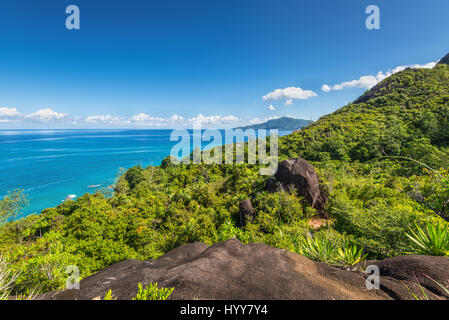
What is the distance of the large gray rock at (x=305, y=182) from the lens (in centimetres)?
1989

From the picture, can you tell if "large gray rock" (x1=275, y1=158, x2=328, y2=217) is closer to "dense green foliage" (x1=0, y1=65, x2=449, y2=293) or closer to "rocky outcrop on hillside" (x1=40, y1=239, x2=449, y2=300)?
"dense green foliage" (x1=0, y1=65, x2=449, y2=293)

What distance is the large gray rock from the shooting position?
19.9 meters

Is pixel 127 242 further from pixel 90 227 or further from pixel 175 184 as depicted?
pixel 175 184

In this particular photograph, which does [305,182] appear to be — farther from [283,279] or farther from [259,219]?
[283,279]

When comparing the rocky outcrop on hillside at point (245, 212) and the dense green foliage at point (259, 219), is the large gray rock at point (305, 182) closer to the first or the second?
the dense green foliage at point (259, 219)

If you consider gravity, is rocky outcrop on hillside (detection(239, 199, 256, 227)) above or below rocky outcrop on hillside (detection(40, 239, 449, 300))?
below

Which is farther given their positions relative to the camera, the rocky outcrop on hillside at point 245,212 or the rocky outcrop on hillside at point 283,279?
the rocky outcrop on hillside at point 245,212

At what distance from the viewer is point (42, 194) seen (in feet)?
187

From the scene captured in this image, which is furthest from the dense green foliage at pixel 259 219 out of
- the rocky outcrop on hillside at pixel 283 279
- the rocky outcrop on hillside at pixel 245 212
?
Answer: the rocky outcrop on hillside at pixel 283 279

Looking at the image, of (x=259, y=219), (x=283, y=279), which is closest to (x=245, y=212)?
(x=259, y=219)

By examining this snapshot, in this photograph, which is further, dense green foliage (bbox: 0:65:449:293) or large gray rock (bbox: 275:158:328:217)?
large gray rock (bbox: 275:158:328:217)

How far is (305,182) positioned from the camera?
2005cm

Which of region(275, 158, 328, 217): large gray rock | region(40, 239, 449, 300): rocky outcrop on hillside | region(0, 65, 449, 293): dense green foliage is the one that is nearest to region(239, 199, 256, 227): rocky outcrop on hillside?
region(0, 65, 449, 293): dense green foliage

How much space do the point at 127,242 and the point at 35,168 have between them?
353 ft
